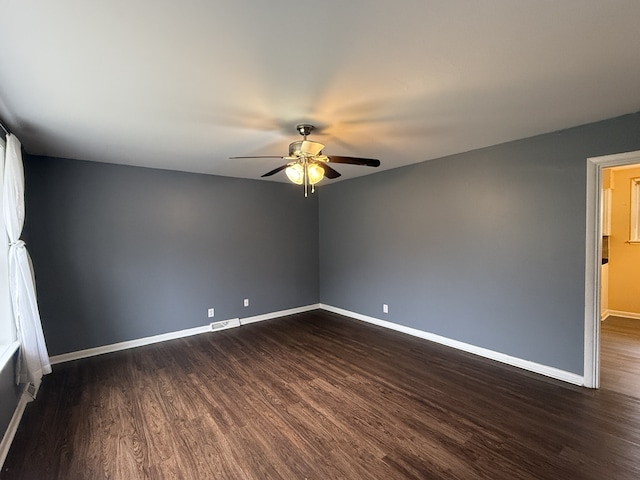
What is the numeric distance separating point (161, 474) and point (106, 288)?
2.76 metres

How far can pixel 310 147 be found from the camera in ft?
8.13

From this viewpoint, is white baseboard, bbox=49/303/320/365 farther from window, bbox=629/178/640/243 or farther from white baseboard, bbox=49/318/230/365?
window, bbox=629/178/640/243

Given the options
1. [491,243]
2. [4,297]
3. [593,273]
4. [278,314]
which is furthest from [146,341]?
[593,273]

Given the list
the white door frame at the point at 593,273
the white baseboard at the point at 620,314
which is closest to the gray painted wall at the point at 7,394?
the white door frame at the point at 593,273

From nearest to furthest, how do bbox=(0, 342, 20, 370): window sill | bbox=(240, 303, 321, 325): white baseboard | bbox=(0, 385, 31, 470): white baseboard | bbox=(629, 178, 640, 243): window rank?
bbox=(0, 385, 31, 470): white baseboard, bbox=(0, 342, 20, 370): window sill, bbox=(629, 178, 640, 243): window, bbox=(240, 303, 321, 325): white baseboard

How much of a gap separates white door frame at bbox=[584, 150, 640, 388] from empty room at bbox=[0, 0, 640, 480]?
0.02 m

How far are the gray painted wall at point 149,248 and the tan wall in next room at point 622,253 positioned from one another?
535 cm

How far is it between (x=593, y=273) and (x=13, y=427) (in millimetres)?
4991

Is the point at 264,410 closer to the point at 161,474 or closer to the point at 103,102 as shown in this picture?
the point at 161,474

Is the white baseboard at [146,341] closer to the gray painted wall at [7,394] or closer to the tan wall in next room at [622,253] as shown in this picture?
the gray painted wall at [7,394]

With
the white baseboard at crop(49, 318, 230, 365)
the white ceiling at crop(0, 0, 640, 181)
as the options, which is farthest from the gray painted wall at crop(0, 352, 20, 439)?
the white ceiling at crop(0, 0, 640, 181)

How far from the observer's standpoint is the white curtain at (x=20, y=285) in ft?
8.34

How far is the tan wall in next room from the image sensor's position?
15.7 ft

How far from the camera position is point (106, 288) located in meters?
3.83
